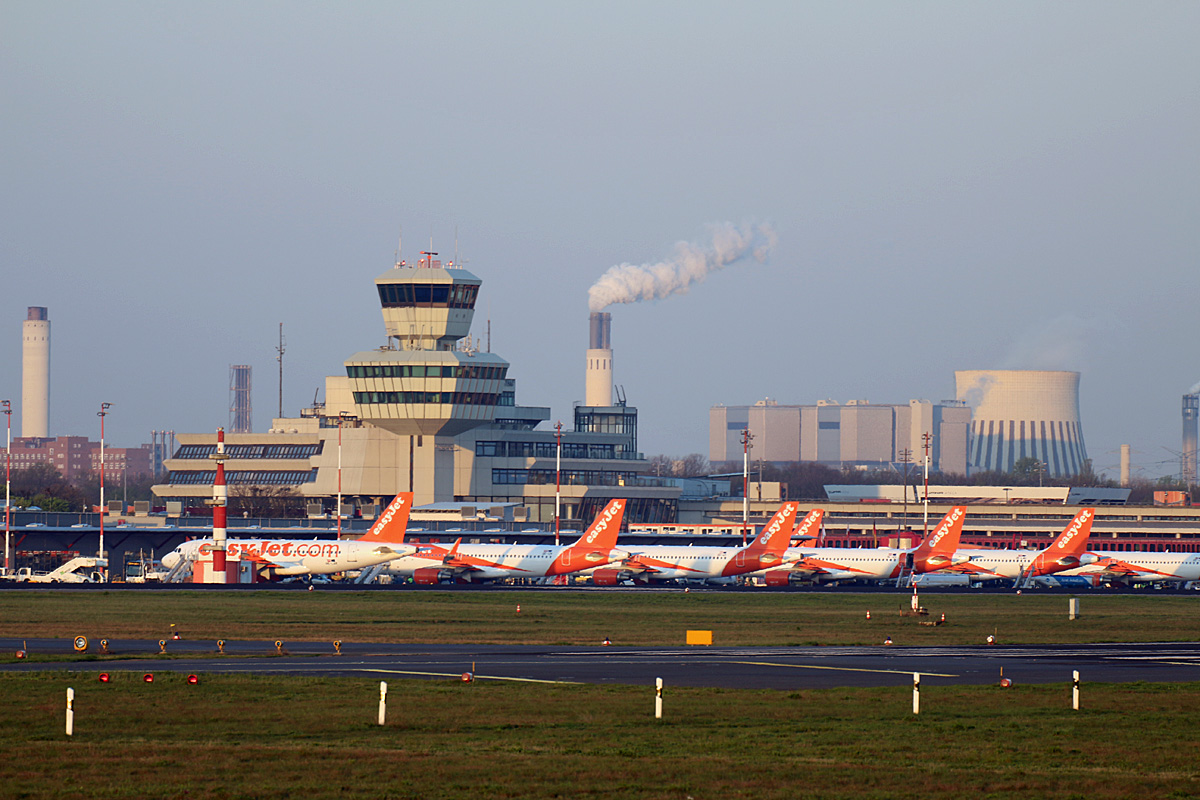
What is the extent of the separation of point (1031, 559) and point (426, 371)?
85733mm

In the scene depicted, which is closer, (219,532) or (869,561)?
(219,532)

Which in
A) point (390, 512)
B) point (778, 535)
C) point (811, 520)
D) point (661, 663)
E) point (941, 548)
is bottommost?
point (941, 548)

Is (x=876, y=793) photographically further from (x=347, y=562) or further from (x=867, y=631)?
(x=347, y=562)

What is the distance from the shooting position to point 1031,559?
120 metres

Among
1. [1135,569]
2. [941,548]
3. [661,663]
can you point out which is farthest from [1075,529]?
[661,663]

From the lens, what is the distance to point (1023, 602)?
91688 mm

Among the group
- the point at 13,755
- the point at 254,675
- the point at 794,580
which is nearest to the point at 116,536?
the point at 794,580

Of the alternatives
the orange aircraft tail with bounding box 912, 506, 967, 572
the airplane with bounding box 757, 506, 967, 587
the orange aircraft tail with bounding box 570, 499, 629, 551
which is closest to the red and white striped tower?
the orange aircraft tail with bounding box 570, 499, 629, 551

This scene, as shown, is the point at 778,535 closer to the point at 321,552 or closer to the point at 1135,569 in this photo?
the point at 1135,569

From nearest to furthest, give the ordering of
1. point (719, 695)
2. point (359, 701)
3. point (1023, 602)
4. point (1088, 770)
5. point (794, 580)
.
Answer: point (1088, 770), point (359, 701), point (719, 695), point (1023, 602), point (794, 580)

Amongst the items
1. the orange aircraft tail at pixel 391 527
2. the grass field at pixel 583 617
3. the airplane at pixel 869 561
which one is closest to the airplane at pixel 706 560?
the airplane at pixel 869 561

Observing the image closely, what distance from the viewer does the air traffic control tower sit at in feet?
599

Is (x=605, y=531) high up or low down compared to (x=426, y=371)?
down

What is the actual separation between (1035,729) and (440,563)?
3455 inches
